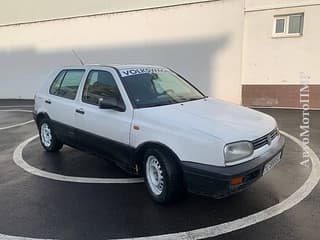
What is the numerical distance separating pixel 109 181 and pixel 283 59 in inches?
323

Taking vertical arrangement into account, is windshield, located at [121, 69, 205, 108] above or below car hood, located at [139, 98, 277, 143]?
above

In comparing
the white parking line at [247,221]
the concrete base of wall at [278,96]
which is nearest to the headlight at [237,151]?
the white parking line at [247,221]

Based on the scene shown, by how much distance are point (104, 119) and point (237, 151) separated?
1.97 meters

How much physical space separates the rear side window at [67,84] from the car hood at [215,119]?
5.85 ft

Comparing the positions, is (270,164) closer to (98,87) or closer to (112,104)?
(112,104)

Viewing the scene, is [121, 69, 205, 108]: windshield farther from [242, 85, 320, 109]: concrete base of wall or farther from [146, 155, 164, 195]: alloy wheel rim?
[242, 85, 320, 109]: concrete base of wall

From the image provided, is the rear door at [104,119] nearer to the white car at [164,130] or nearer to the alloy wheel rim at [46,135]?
the white car at [164,130]

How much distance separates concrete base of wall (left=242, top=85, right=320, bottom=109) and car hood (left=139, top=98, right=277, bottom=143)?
7063 mm

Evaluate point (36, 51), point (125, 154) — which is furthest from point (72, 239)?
point (36, 51)

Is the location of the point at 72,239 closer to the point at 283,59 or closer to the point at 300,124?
the point at 300,124

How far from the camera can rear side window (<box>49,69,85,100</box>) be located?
5.46 m

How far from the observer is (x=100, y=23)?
1415 cm

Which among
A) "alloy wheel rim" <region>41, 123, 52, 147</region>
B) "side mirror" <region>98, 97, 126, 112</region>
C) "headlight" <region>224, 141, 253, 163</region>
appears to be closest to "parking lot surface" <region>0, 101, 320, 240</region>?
"alloy wheel rim" <region>41, 123, 52, 147</region>

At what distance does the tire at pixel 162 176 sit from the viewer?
378 centimetres
